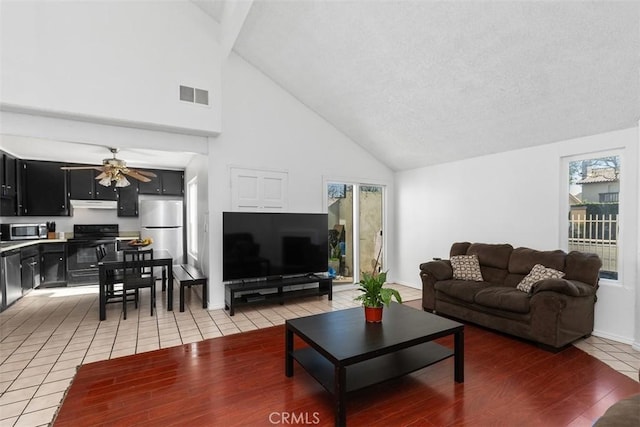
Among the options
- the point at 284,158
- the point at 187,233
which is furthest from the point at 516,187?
the point at 187,233

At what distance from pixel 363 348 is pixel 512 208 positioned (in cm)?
351

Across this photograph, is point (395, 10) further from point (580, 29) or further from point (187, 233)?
point (187, 233)

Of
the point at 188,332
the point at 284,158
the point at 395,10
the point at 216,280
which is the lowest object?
the point at 188,332

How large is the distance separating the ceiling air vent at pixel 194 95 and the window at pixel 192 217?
6.44 feet

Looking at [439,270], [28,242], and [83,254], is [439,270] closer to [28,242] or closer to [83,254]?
[83,254]

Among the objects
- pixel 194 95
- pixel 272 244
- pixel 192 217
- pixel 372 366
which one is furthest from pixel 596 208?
pixel 192 217

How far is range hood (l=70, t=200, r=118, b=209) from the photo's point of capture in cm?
611

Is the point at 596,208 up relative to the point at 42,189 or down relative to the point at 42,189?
down

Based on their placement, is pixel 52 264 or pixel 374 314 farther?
pixel 52 264

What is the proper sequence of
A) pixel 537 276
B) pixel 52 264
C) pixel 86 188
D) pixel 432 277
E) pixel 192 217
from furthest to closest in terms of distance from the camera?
pixel 192 217 < pixel 86 188 < pixel 52 264 < pixel 432 277 < pixel 537 276

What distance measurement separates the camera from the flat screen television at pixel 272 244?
4.35 meters

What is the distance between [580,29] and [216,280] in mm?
4914

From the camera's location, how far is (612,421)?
129 centimetres

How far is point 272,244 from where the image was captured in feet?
15.2
